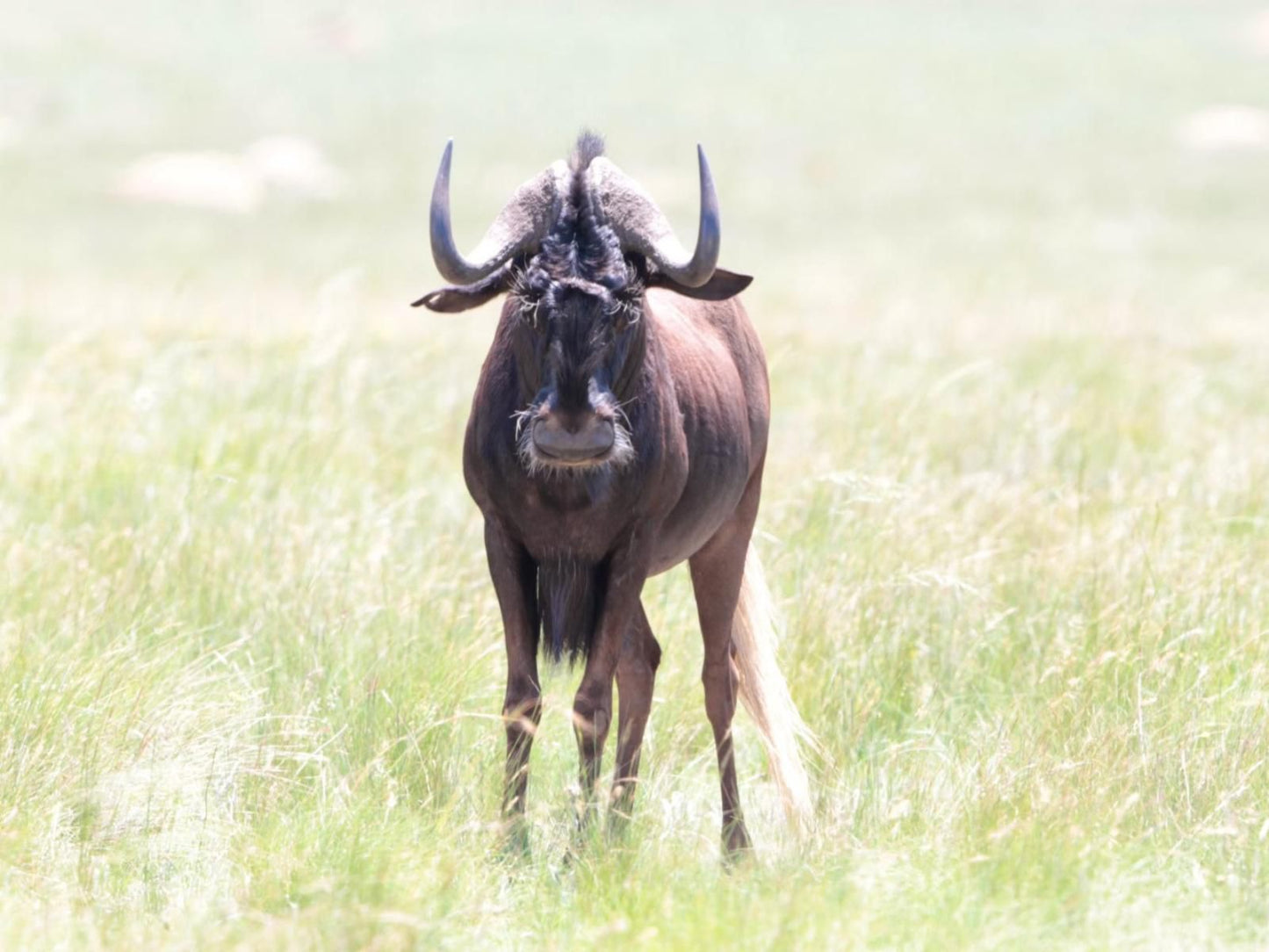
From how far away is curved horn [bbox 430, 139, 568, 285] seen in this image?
477 centimetres

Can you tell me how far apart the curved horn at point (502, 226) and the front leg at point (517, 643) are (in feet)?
2.52

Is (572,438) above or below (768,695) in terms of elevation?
above

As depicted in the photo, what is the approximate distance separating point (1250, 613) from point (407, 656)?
9.87 ft

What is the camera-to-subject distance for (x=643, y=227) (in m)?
5.02

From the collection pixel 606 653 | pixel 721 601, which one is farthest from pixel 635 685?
pixel 606 653

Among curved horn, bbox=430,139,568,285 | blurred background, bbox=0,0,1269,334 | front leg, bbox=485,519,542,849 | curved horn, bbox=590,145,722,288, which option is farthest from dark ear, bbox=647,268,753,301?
blurred background, bbox=0,0,1269,334

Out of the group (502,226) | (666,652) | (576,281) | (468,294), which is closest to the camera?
(576,281)

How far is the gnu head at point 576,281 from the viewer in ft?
15.5

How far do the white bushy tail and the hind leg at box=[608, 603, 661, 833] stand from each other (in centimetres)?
31

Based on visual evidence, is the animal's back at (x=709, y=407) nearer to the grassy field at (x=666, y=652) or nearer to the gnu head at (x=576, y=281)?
the gnu head at (x=576, y=281)

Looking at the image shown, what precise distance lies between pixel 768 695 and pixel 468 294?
1.66m

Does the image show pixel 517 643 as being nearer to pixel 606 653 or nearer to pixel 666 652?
pixel 606 653

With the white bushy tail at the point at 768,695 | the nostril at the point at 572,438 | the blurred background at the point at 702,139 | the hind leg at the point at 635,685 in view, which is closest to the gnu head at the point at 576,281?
the nostril at the point at 572,438

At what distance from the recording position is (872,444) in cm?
852
